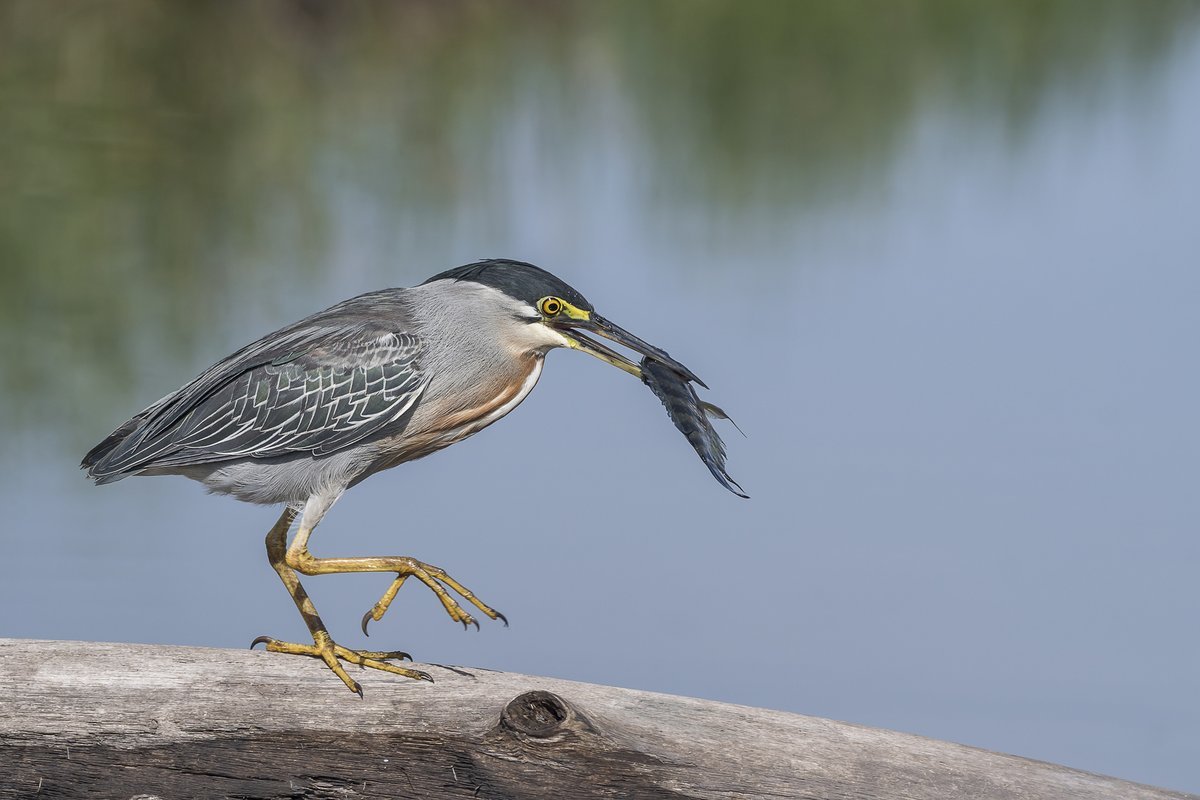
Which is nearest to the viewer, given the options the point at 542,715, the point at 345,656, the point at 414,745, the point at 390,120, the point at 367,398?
the point at 542,715

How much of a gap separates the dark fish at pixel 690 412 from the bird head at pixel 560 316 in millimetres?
41

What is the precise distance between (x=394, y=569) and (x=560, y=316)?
799 millimetres

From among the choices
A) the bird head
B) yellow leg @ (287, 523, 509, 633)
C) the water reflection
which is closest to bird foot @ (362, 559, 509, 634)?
yellow leg @ (287, 523, 509, 633)

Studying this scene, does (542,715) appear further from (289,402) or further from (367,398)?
(289,402)

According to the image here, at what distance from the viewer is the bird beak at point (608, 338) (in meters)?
4.10

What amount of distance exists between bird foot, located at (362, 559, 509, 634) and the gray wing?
376 mm

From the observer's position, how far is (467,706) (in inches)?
137

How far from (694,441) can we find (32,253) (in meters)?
7.03

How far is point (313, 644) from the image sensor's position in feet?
12.6

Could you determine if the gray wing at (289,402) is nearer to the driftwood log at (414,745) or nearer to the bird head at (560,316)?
the bird head at (560,316)

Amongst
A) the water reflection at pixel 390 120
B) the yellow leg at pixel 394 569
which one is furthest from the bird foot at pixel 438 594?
the water reflection at pixel 390 120

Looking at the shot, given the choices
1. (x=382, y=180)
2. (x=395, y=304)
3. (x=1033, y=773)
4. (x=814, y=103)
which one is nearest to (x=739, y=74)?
(x=814, y=103)

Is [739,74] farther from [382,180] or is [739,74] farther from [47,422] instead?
[47,422]

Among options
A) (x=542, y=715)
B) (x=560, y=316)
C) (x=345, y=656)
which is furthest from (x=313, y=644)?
(x=560, y=316)
